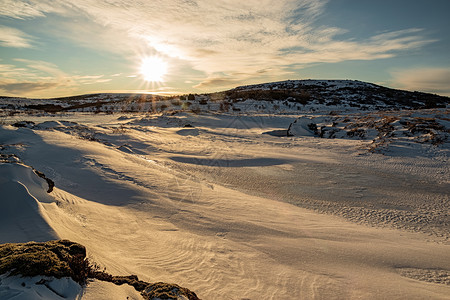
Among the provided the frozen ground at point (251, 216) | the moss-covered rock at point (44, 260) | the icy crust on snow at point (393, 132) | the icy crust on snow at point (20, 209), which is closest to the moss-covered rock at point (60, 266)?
the moss-covered rock at point (44, 260)

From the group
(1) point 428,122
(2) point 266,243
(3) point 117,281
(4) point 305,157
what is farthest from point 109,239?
(1) point 428,122

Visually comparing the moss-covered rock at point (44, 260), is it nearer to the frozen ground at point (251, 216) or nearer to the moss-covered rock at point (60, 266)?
the moss-covered rock at point (60, 266)

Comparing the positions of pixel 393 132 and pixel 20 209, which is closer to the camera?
pixel 20 209

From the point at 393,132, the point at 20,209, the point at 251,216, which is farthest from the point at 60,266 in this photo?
the point at 393,132

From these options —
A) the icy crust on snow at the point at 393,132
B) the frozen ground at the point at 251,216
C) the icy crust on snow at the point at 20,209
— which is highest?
the icy crust on snow at the point at 393,132

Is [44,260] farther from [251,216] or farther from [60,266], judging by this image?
[251,216]

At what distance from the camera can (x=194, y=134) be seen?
1370 cm

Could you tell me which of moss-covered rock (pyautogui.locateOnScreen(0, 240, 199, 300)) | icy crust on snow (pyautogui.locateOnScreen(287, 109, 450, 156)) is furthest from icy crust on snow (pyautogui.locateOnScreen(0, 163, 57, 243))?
icy crust on snow (pyautogui.locateOnScreen(287, 109, 450, 156))

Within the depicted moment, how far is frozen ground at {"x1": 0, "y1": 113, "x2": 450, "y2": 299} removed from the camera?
2.67m

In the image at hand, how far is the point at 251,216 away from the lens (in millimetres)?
4402

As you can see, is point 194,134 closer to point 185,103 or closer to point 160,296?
point 160,296

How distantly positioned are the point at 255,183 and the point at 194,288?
14.0 ft

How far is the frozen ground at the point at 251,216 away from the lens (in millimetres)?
2672

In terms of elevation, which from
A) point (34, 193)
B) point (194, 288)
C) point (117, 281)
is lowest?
point (194, 288)
